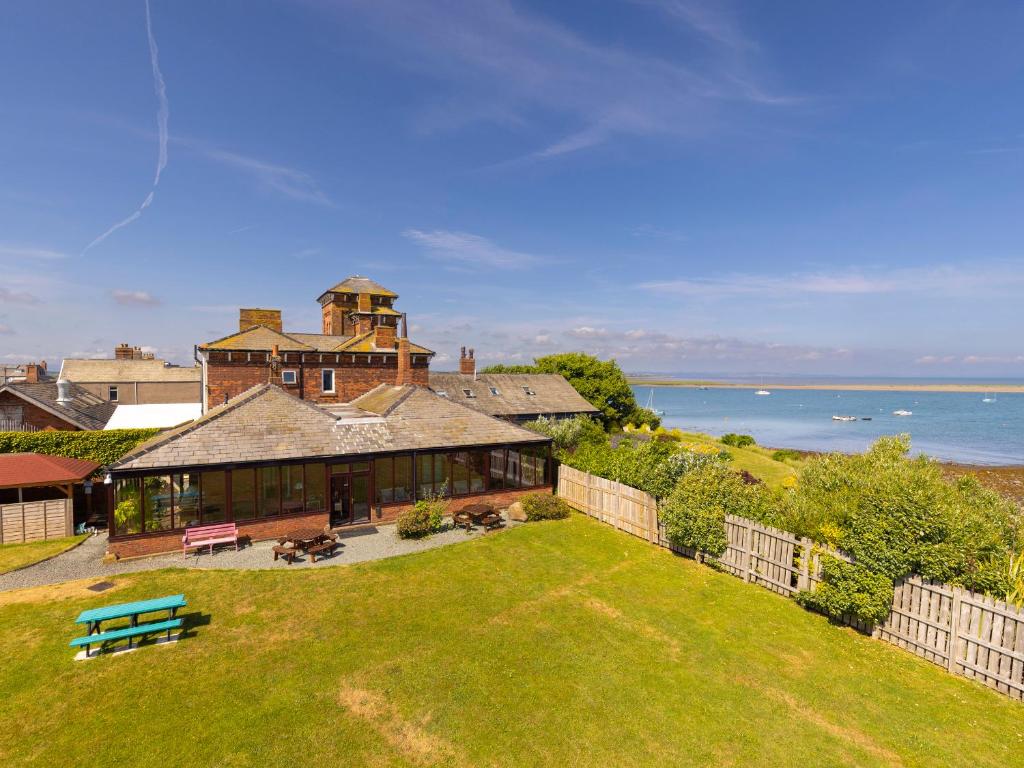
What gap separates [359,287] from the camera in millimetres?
A: 42781

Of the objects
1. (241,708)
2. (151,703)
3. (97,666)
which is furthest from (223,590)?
(241,708)

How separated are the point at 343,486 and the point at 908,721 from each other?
18.1 metres

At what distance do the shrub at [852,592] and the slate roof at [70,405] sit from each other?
3431 centimetres

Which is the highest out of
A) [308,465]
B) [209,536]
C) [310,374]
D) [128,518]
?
[310,374]

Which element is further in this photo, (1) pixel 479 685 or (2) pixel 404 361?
(2) pixel 404 361

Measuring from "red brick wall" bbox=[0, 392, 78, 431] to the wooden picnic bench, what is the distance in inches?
842

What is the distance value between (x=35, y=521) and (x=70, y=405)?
15.7 meters

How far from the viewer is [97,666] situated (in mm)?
10055

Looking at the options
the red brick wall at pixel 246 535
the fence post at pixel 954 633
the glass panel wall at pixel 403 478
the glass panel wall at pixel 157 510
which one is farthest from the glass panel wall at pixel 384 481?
the fence post at pixel 954 633

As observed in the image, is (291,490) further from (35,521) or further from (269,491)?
(35,521)

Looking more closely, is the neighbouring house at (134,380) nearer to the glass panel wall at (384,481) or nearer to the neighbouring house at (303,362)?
the neighbouring house at (303,362)

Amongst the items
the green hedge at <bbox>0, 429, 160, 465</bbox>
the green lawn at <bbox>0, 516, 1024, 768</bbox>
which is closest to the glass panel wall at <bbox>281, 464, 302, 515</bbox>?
the green lawn at <bbox>0, 516, 1024, 768</bbox>

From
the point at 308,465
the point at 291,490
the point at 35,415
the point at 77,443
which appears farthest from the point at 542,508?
the point at 35,415

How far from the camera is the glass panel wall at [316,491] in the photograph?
18.7m
